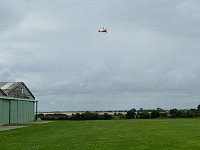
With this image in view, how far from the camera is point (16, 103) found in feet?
224

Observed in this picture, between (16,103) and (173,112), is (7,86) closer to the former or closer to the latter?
(16,103)

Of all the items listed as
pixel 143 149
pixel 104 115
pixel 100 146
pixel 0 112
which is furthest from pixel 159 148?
pixel 104 115

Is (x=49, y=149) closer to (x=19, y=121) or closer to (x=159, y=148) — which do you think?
(x=159, y=148)

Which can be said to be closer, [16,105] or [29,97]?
[16,105]

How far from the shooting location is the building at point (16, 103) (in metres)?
60.9

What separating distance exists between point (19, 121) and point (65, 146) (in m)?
46.5

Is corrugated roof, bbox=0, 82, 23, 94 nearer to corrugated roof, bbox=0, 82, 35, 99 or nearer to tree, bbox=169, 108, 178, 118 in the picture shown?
corrugated roof, bbox=0, 82, 35, 99

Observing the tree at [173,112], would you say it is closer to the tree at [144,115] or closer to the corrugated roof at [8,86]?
the tree at [144,115]

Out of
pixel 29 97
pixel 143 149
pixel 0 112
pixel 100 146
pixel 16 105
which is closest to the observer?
pixel 143 149

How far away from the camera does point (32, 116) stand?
8062 centimetres

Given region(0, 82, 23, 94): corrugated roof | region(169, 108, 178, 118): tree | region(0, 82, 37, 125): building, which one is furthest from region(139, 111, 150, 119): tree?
region(0, 82, 23, 94): corrugated roof

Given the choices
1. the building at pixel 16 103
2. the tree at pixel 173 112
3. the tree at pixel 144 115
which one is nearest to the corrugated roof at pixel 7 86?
the building at pixel 16 103

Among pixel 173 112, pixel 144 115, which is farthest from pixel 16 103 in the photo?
pixel 173 112

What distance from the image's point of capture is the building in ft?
200
